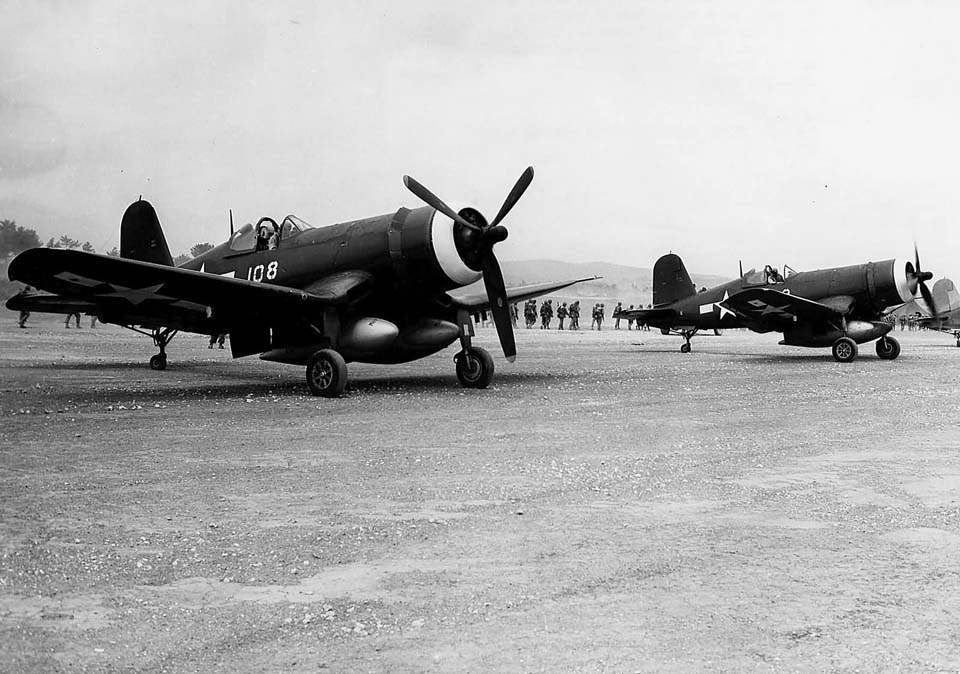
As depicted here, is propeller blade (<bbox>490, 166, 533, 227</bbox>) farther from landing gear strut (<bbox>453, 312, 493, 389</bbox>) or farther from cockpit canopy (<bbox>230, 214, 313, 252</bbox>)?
cockpit canopy (<bbox>230, 214, 313, 252</bbox>)

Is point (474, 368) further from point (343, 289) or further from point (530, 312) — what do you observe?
point (530, 312)

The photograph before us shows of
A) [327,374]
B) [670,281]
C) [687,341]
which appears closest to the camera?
[327,374]

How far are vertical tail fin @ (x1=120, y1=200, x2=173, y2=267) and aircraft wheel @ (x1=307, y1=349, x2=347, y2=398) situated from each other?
6728mm

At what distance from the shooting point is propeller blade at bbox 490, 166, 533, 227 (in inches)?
452

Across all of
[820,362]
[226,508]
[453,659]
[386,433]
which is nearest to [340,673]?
[453,659]

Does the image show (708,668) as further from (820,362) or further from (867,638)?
(820,362)

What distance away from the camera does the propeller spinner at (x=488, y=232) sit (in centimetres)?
1125

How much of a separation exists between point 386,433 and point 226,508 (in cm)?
304

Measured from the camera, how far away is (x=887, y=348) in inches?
782

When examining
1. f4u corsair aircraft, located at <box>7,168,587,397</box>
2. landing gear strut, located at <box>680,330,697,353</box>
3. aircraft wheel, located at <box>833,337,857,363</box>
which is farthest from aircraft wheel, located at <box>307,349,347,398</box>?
landing gear strut, located at <box>680,330,697,353</box>

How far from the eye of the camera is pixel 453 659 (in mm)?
2705

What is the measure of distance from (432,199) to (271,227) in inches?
141

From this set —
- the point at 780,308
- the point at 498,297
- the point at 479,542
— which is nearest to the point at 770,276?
the point at 780,308

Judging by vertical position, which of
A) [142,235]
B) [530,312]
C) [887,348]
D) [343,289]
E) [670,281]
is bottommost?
[887,348]
